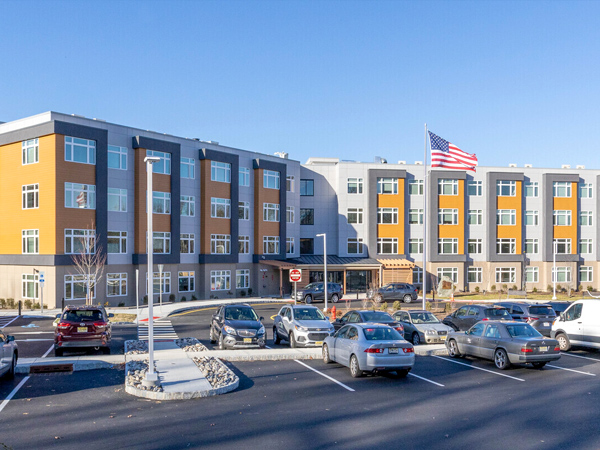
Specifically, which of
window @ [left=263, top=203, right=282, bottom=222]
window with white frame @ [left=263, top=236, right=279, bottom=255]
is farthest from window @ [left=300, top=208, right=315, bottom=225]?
window with white frame @ [left=263, top=236, right=279, bottom=255]

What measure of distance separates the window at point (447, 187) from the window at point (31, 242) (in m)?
39.4

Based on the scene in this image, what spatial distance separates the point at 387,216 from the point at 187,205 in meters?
22.2

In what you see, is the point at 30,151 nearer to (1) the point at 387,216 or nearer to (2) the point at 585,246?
(1) the point at 387,216

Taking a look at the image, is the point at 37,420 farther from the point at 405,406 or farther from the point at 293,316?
the point at 293,316

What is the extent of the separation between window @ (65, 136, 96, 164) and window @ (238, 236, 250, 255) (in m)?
16.1

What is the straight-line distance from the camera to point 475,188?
60375 millimetres

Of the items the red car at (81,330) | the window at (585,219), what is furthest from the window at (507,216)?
the red car at (81,330)

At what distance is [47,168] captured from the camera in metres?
38.2

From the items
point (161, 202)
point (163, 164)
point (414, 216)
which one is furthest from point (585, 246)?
point (163, 164)

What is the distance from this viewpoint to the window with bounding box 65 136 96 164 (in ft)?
126

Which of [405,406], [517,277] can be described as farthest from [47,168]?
[517,277]

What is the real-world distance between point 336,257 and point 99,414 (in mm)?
47359

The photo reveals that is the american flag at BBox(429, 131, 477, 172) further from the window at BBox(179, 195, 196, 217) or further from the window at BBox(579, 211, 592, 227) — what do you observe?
the window at BBox(579, 211, 592, 227)

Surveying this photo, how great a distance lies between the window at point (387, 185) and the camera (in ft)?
192
